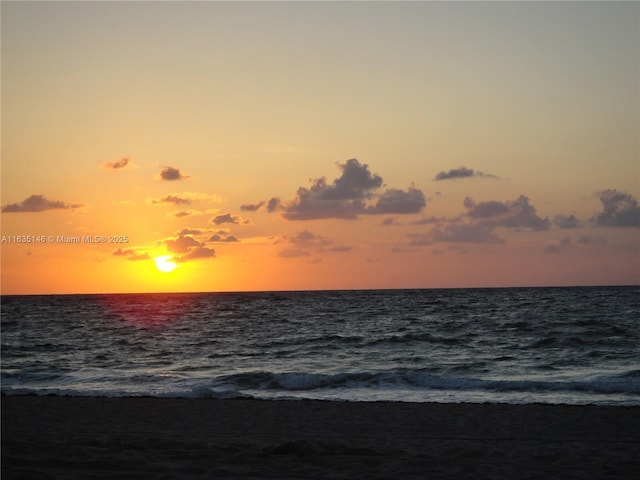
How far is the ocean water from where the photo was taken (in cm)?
2234

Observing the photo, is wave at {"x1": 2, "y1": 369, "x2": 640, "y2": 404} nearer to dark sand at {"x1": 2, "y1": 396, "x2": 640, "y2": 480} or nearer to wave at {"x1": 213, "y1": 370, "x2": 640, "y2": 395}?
wave at {"x1": 213, "y1": 370, "x2": 640, "y2": 395}

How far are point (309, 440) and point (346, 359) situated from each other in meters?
20.2

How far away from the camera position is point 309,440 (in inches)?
506

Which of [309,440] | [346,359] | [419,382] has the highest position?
[309,440]

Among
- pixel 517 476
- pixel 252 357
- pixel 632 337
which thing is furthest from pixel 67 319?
pixel 517 476

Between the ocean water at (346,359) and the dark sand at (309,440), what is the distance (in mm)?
3381

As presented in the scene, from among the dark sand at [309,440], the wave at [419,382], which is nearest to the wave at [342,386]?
the wave at [419,382]

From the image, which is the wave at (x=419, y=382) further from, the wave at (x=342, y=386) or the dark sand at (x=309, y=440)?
the dark sand at (x=309, y=440)

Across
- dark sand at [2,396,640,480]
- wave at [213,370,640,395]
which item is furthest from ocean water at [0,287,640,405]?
dark sand at [2,396,640,480]

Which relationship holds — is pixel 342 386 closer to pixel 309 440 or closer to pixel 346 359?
pixel 346 359

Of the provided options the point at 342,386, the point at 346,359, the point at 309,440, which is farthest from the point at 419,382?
the point at 309,440

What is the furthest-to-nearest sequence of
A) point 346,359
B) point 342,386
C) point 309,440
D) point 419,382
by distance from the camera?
point 346,359 → point 419,382 → point 342,386 → point 309,440

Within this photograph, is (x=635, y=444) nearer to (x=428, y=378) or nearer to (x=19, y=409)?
(x=428, y=378)

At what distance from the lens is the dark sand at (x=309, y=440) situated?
32.1 feet
